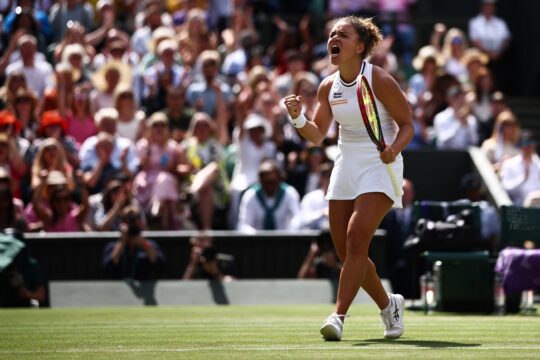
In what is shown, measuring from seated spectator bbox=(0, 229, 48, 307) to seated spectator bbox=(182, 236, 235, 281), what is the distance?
2.24 metres

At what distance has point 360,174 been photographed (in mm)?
8812

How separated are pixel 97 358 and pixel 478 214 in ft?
20.8

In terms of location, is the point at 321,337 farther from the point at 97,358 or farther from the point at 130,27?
the point at 130,27

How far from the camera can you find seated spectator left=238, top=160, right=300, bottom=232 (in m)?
16.5

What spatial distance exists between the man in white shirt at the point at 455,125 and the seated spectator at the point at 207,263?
469 centimetres

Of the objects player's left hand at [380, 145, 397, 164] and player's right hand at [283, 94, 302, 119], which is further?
player's right hand at [283, 94, 302, 119]

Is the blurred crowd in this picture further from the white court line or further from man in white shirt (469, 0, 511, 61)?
the white court line

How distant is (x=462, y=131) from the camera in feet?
63.1

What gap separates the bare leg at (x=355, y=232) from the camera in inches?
340

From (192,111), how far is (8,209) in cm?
423

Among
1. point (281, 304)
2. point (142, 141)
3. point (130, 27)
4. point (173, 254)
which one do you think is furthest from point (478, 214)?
point (130, 27)

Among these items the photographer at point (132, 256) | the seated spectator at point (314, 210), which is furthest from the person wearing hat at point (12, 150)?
the seated spectator at point (314, 210)

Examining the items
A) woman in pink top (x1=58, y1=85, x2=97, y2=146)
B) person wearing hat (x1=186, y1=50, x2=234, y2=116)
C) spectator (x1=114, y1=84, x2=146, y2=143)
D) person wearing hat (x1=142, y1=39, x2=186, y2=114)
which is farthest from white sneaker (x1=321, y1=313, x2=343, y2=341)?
person wearing hat (x1=142, y1=39, x2=186, y2=114)

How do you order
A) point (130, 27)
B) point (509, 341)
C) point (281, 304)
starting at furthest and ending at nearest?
point (130, 27)
point (281, 304)
point (509, 341)
